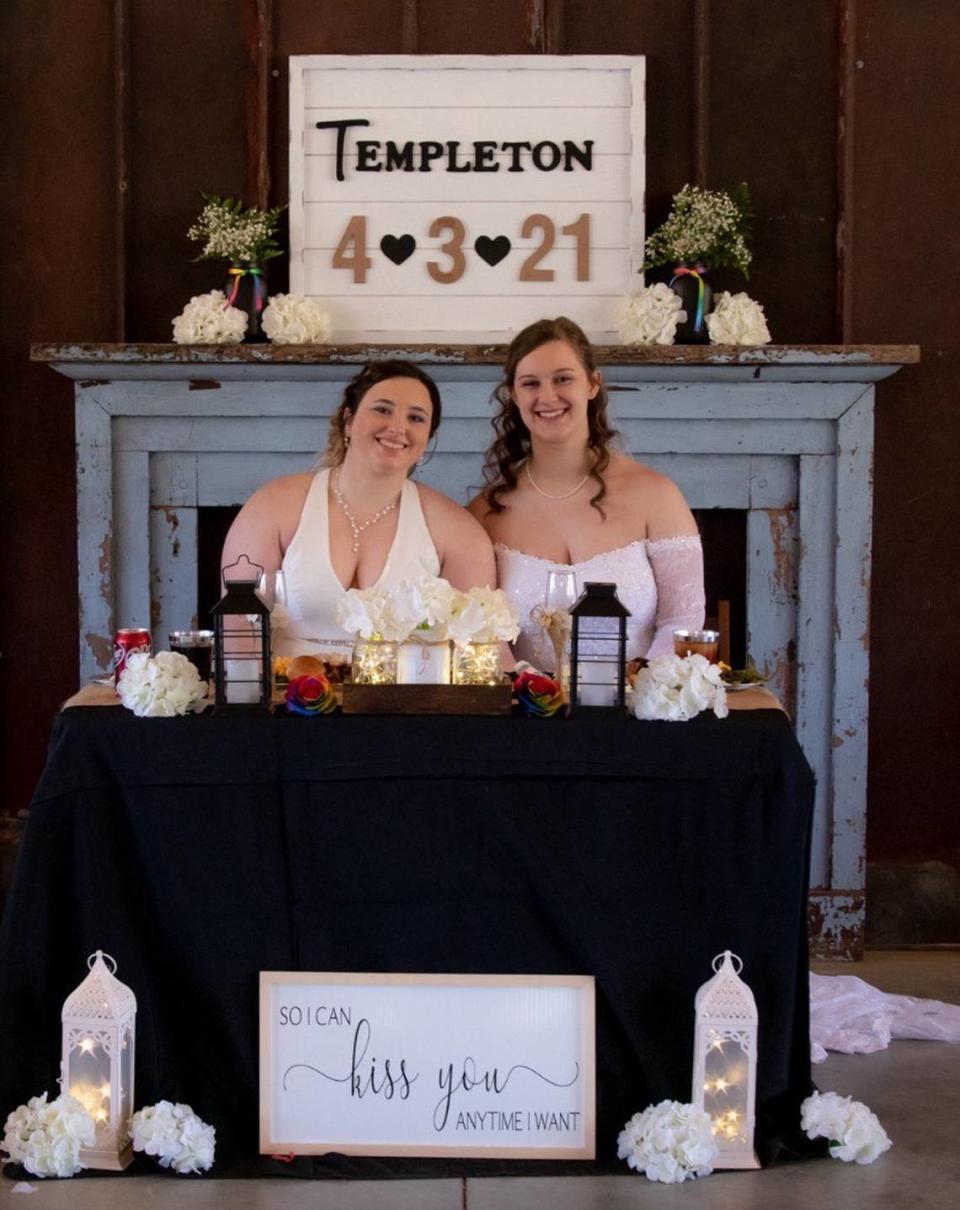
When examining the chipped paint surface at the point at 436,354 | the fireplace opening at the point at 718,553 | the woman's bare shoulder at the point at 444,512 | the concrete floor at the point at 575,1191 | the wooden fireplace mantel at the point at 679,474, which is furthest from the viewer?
the fireplace opening at the point at 718,553

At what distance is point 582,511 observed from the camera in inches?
137

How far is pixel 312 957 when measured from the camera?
8.37 ft

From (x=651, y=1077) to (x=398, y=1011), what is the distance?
17.4 inches

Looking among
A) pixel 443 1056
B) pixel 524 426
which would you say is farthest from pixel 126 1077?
pixel 524 426

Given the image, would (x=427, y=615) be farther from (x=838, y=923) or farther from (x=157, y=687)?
(x=838, y=923)

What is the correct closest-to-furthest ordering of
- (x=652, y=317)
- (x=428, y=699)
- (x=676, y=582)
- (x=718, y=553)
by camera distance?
(x=428, y=699)
(x=676, y=582)
(x=652, y=317)
(x=718, y=553)

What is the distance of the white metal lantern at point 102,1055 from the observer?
247cm

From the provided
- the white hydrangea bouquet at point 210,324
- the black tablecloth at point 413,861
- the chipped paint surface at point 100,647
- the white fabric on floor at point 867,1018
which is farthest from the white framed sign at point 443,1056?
the white hydrangea bouquet at point 210,324

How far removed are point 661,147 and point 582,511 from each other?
1.25 meters

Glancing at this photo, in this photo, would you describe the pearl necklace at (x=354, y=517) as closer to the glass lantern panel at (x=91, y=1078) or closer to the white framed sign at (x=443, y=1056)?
the white framed sign at (x=443, y=1056)

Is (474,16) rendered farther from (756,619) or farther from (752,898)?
(752,898)

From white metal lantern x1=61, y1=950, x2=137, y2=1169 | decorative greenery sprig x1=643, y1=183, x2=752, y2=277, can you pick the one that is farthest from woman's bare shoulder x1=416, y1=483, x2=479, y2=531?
white metal lantern x1=61, y1=950, x2=137, y2=1169

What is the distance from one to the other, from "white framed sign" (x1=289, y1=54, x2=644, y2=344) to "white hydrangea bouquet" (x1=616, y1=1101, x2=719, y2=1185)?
2213 mm

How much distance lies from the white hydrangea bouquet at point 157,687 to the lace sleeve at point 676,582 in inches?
48.0
